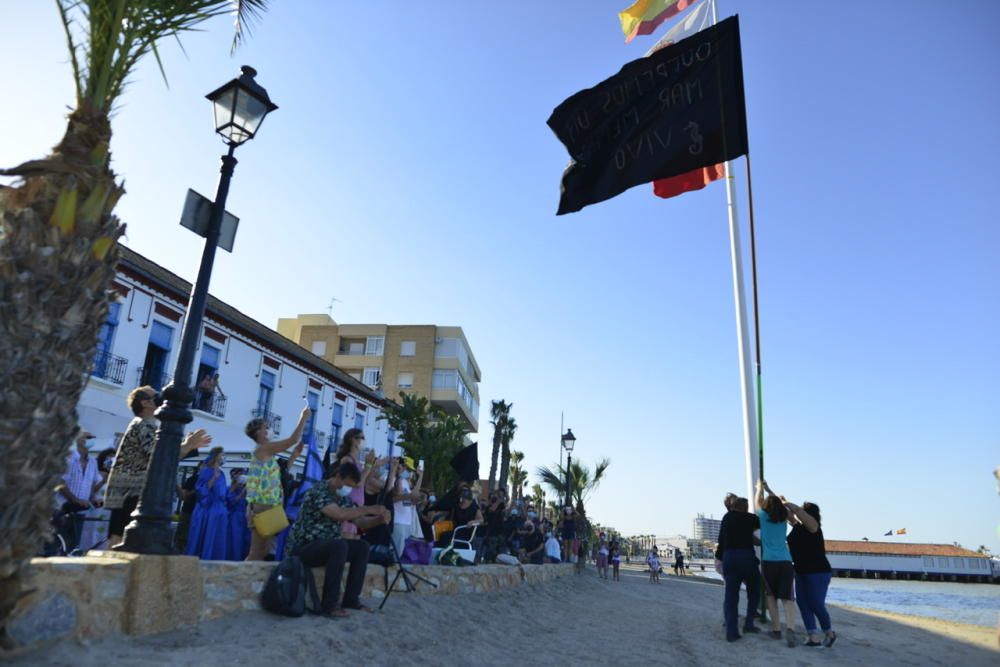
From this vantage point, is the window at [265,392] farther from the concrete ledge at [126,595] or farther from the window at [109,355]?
the concrete ledge at [126,595]

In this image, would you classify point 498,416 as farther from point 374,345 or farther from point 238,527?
point 238,527

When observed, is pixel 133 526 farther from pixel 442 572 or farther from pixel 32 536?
pixel 442 572

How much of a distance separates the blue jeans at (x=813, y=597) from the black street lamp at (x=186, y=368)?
6.35 m

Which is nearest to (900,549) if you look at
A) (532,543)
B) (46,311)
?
(532,543)

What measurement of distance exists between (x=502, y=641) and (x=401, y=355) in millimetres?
40768

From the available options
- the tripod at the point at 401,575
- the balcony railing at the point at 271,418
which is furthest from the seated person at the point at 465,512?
the balcony railing at the point at 271,418

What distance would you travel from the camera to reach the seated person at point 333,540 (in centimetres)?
562

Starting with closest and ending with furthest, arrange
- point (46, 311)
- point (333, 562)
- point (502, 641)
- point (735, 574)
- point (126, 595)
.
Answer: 1. point (46, 311)
2. point (126, 595)
3. point (333, 562)
4. point (502, 641)
5. point (735, 574)

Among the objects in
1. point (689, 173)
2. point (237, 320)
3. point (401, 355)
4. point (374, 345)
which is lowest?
point (689, 173)

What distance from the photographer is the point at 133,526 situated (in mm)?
4383

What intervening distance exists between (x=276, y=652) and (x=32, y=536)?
1887 mm

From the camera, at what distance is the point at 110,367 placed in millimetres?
17797

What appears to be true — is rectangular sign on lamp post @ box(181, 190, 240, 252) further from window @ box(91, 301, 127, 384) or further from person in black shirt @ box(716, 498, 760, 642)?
window @ box(91, 301, 127, 384)

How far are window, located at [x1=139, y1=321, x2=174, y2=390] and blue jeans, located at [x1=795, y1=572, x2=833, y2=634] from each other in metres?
18.2
